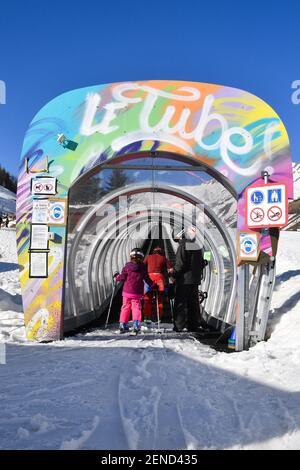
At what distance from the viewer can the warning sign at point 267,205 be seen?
6363mm

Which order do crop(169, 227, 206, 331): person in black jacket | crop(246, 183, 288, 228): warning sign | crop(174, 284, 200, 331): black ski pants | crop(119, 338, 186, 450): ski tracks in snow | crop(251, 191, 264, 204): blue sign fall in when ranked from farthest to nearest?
crop(169, 227, 206, 331): person in black jacket, crop(174, 284, 200, 331): black ski pants, crop(251, 191, 264, 204): blue sign, crop(246, 183, 288, 228): warning sign, crop(119, 338, 186, 450): ski tracks in snow

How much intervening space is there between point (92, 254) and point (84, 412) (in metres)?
7.45

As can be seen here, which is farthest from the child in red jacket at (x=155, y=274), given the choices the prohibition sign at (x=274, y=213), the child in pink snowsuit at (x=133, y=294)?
the prohibition sign at (x=274, y=213)

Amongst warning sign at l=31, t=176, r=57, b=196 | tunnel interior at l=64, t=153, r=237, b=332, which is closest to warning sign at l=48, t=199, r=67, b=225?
warning sign at l=31, t=176, r=57, b=196

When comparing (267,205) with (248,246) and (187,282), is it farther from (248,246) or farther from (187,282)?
(187,282)

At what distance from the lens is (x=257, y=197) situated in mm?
6605

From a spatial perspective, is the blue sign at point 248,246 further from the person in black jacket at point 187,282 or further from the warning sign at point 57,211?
the warning sign at point 57,211

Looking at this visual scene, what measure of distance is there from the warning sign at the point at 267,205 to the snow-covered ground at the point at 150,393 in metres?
1.54

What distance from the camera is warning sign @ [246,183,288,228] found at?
251 inches

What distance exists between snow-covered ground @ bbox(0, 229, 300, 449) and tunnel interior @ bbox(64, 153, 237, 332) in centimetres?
177

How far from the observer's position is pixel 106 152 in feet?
24.0

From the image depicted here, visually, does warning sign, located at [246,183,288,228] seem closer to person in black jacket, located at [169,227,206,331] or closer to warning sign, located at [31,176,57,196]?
person in black jacket, located at [169,227,206,331]

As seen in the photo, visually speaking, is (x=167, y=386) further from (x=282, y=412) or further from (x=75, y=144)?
(x=75, y=144)
